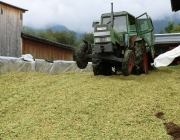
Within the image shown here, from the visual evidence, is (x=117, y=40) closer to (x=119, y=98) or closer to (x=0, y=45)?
(x=119, y=98)

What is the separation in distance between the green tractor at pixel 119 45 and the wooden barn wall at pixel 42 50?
34.3 feet

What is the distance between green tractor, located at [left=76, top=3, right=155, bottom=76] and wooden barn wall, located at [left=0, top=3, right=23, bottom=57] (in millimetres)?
9917

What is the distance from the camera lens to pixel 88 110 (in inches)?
195

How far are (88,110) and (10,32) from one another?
14.3m

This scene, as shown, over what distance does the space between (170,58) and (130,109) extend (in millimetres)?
13810

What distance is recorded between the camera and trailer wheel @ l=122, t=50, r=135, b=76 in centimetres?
769

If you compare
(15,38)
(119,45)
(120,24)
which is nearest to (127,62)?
(119,45)

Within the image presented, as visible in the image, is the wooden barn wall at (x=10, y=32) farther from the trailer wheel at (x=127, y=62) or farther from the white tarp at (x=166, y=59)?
the trailer wheel at (x=127, y=62)

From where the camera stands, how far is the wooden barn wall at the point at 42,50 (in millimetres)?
18602

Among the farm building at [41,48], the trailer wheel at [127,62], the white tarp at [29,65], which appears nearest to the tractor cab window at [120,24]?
the trailer wheel at [127,62]

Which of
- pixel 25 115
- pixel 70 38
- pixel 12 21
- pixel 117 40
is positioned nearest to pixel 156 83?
pixel 117 40

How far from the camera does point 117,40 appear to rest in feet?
27.0

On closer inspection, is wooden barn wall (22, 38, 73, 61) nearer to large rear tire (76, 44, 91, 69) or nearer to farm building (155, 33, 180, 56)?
farm building (155, 33, 180, 56)

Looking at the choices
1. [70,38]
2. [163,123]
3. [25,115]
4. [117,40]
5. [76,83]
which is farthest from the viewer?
[70,38]
